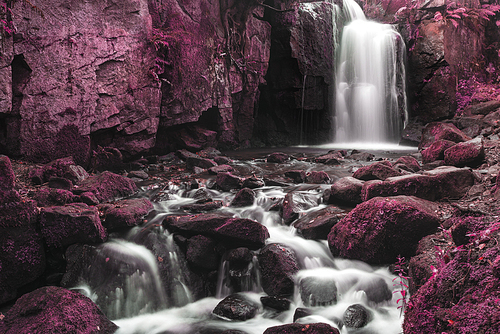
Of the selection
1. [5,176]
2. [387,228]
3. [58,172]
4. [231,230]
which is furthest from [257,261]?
[58,172]

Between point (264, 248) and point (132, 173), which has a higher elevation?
point (132, 173)

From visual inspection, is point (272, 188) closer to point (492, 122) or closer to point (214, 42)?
point (214, 42)

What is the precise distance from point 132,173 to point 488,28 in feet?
65.7

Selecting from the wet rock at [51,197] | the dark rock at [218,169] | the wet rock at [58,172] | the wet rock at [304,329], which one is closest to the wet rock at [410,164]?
the dark rock at [218,169]

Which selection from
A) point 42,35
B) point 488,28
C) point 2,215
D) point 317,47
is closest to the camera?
point 2,215

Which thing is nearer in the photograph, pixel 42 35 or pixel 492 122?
pixel 42 35

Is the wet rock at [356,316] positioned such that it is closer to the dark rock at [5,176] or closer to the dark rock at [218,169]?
the dark rock at [5,176]

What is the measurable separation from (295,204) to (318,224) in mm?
1000

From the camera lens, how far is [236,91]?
13656mm

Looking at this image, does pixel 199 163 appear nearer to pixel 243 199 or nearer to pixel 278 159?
pixel 278 159

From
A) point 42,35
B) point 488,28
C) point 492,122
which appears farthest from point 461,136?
point 488,28

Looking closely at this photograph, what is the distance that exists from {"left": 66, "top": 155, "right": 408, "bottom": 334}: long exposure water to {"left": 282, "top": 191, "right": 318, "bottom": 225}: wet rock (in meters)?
0.37

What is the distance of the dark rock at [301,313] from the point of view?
3.60 meters

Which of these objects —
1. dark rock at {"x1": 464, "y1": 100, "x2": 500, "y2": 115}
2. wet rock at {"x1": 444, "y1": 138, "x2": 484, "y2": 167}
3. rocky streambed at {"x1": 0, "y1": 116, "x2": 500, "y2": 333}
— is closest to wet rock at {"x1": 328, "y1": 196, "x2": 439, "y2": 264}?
rocky streambed at {"x1": 0, "y1": 116, "x2": 500, "y2": 333}
